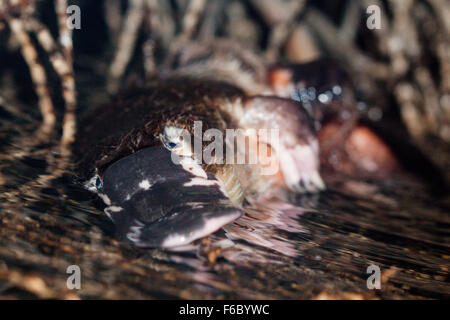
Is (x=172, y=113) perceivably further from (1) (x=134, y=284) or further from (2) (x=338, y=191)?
(2) (x=338, y=191)

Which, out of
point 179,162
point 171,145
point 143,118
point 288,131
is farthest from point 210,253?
point 288,131

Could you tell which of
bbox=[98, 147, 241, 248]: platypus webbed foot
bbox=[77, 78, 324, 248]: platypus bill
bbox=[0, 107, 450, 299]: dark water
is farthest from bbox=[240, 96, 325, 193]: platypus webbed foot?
bbox=[98, 147, 241, 248]: platypus webbed foot

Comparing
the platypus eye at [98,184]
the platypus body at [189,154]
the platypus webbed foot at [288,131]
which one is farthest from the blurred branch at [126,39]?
the platypus eye at [98,184]

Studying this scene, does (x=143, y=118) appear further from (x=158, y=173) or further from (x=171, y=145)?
(x=158, y=173)

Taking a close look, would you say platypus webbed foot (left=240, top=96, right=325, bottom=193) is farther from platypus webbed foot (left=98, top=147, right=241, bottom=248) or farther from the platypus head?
platypus webbed foot (left=98, top=147, right=241, bottom=248)

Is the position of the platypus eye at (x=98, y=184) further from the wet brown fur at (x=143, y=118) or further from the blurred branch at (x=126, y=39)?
the blurred branch at (x=126, y=39)
